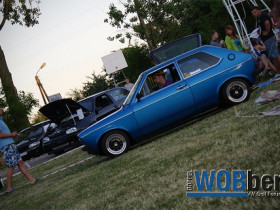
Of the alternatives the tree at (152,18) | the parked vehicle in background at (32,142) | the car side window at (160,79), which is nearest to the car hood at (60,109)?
the car side window at (160,79)

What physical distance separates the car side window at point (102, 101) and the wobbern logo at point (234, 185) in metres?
7.98

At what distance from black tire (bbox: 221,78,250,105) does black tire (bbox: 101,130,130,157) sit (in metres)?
2.32

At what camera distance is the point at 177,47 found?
30.5 feet

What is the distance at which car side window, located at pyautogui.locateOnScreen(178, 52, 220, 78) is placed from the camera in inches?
277

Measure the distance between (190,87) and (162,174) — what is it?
3.10 m

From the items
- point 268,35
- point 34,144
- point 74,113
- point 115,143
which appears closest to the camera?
point 115,143

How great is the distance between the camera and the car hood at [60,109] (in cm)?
972

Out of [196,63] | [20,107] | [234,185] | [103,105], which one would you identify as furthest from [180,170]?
[20,107]

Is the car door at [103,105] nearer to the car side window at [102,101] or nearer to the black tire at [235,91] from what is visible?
the car side window at [102,101]

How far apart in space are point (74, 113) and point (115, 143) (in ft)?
14.3

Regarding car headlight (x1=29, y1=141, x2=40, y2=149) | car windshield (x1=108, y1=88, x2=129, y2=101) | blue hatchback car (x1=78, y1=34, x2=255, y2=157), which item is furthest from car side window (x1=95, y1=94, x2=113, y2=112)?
car headlight (x1=29, y1=141, x2=40, y2=149)

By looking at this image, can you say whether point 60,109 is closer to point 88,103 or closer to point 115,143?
point 88,103

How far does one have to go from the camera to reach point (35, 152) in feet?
49.8

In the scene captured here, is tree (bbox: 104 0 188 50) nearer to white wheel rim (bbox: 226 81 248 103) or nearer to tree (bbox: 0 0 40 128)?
tree (bbox: 0 0 40 128)
